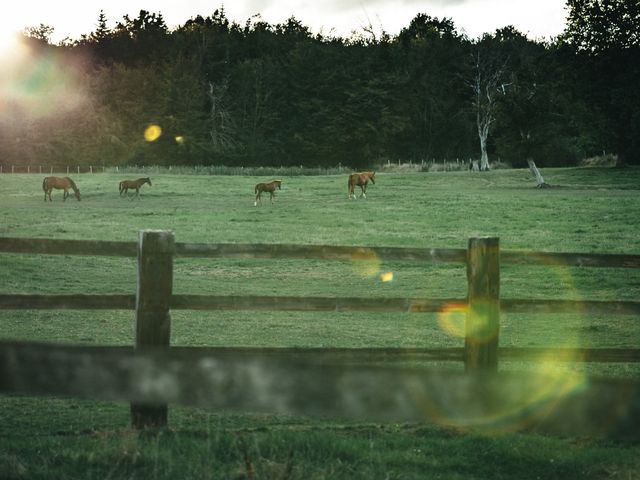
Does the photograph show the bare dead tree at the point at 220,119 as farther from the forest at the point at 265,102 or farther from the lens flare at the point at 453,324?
the lens flare at the point at 453,324

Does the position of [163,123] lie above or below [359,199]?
above

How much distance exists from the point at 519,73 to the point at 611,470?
49.3m

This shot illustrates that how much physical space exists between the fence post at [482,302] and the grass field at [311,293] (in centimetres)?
74

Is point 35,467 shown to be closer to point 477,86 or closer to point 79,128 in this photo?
point 477,86

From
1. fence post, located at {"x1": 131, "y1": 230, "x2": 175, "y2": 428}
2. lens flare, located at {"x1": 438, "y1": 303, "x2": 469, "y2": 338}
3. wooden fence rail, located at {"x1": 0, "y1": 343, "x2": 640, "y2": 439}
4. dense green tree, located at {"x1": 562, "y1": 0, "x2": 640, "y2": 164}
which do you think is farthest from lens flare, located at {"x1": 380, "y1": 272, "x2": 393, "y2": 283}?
dense green tree, located at {"x1": 562, "y1": 0, "x2": 640, "y2": 164}

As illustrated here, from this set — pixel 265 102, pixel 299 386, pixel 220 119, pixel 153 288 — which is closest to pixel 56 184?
pixel 153 288

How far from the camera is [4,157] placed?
92.5 metres

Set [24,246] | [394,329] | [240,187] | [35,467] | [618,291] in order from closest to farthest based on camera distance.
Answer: [35,467]
[24,246]
[394,329]
[618,291]
[240,187]

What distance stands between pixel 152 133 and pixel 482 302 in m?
93.5

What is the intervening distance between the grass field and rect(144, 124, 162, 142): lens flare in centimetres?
4339

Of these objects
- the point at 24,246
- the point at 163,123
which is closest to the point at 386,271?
the point at 24,246

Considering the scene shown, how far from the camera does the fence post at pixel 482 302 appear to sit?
691cm

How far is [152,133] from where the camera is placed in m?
97.1

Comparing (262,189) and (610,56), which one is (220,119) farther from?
(262,189)
